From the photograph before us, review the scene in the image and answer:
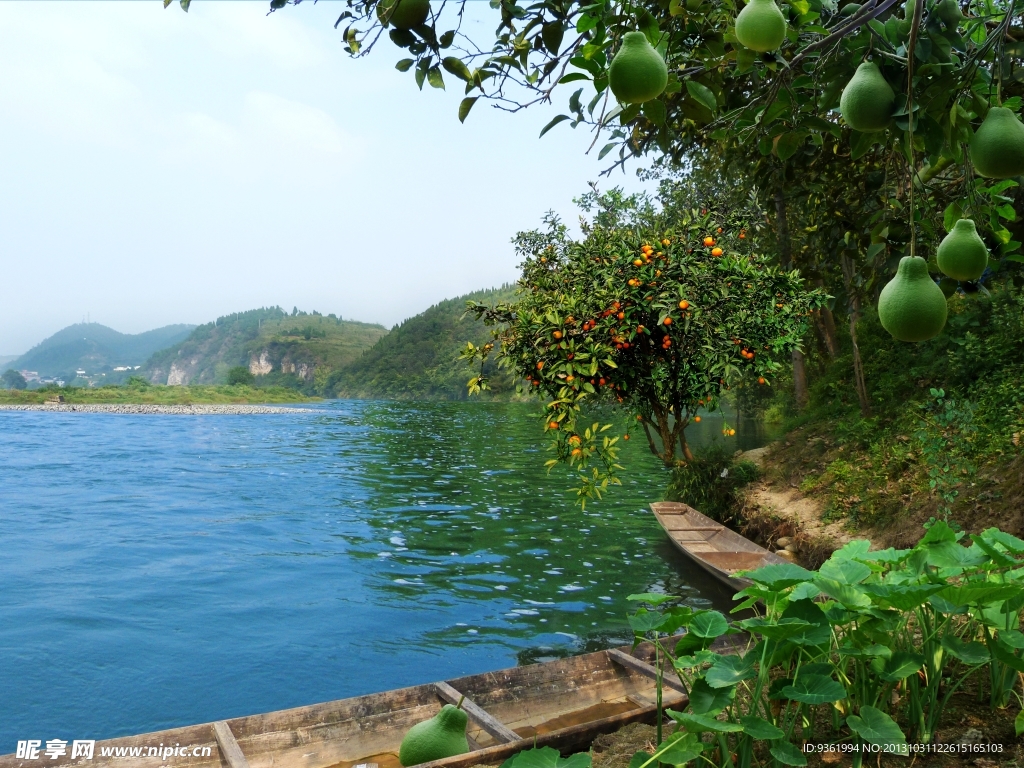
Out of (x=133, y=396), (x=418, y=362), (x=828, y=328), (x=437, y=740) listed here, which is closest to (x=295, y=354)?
(x=418, y=362)

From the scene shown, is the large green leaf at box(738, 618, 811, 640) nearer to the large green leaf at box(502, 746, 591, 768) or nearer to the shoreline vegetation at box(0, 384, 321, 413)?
the large green leaf at box(502, 746, 591, 768)

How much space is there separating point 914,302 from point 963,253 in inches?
10.1

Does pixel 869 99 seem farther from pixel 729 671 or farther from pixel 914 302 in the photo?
pixel 729 671

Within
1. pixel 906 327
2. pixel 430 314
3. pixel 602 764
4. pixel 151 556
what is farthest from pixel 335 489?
pixel 430 314

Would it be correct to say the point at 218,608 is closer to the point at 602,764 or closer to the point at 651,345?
the point at 651,345

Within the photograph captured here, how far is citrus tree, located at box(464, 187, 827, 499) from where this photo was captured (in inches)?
235

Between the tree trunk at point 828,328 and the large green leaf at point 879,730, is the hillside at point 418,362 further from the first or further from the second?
the large green leaf at point 879,730

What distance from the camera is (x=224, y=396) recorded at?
8406 cm

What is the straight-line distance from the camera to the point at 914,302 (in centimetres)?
162

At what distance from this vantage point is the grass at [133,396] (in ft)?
226

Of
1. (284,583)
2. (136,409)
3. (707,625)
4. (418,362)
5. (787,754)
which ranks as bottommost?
(284,583)

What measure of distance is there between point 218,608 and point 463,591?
11.7 feet

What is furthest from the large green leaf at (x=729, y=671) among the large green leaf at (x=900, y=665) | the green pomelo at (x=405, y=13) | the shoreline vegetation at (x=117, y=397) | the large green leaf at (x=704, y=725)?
the shoreline vegetation at (x=117, y=397)

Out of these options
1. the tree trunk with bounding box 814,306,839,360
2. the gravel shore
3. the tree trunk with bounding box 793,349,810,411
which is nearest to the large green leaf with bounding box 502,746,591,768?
the tree trunk with bounding box 793,349,810,411
